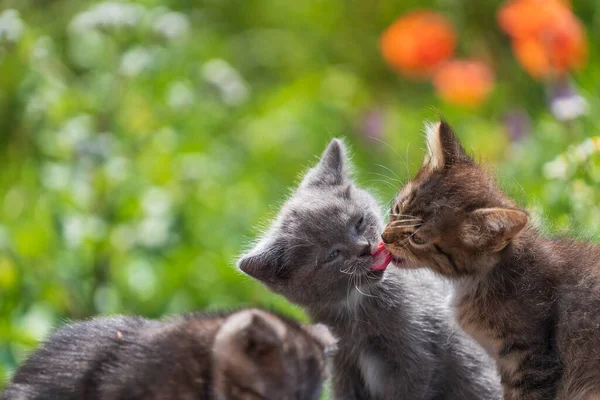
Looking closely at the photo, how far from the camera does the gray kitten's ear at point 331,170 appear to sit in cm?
407

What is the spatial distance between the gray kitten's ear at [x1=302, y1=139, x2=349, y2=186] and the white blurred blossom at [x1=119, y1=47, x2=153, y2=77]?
1.66 m

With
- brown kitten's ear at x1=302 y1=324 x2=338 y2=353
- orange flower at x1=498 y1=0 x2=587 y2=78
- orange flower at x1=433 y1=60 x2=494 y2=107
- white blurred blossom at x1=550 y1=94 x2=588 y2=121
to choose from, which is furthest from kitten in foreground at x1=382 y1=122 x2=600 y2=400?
orange flower at x1=433 y1=60 x2=494 y2=107

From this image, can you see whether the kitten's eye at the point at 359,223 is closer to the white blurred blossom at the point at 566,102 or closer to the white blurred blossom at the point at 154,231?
the white blurred blossom at the point at 566,102

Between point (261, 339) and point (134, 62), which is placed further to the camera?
point (134, 62)

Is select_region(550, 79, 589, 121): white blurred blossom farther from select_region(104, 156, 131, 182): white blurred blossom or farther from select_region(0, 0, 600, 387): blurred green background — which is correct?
select_region(104, 156, 131, 182): white blurred blossom

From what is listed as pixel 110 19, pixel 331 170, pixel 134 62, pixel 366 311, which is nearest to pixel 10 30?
pixel 110 19

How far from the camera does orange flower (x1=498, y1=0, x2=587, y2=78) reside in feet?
18.6

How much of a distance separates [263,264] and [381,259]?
1.48ft

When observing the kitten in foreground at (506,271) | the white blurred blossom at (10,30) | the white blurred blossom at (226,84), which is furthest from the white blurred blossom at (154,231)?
the kitten in foreground at (506,271)

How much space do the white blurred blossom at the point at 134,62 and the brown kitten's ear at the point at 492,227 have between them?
2.67m

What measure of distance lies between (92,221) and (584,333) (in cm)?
302

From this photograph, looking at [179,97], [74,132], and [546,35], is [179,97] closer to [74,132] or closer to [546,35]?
[74,132]

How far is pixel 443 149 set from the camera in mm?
3557

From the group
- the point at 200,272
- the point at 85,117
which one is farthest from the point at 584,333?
the point at 85,117
